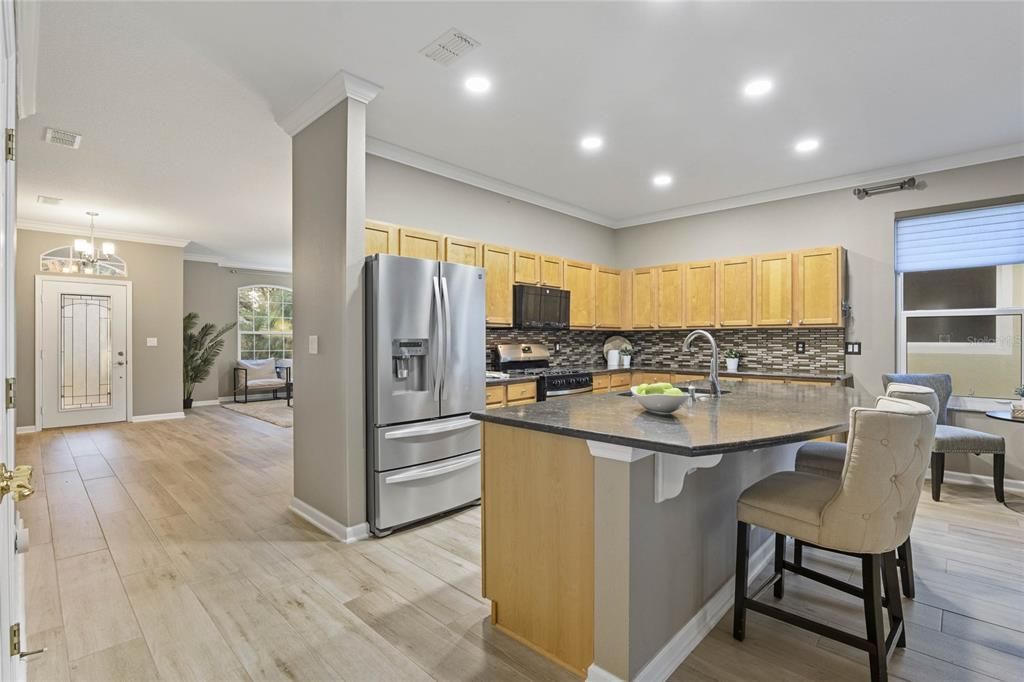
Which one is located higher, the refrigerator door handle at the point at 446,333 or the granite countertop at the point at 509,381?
the refrigerator door handle at the point at 446,333

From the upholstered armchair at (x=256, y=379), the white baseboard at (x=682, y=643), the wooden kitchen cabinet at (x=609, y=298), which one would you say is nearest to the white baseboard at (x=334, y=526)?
the white baseboard at (x=682, y=643)

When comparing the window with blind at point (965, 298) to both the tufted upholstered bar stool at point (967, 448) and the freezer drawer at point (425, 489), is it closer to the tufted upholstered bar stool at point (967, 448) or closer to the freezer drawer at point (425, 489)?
the tufted upholstered bar stool at point (967, 448)

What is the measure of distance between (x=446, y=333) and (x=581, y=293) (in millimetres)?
2712

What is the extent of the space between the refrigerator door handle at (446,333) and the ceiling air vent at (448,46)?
4.32 ft

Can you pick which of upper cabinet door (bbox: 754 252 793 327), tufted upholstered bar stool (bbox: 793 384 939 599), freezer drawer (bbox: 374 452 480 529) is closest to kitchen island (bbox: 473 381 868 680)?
tufted upholstered bar stool (bbox: 793 384 939 599)

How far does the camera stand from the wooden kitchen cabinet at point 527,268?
196 inches

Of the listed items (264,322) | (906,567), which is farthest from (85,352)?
(906,567)

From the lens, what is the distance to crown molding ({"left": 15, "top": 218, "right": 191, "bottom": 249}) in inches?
249

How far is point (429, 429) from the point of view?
331cm

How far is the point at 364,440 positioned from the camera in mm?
3111

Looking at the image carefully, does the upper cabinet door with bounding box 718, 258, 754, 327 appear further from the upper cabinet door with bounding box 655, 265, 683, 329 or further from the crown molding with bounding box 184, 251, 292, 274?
the crown molding with bounding box 184, 251, 292, 274

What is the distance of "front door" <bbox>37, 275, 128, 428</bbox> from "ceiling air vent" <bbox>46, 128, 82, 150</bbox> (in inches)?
148

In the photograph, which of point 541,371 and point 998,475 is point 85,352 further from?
point 998,475

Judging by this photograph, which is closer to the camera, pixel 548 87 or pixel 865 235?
pixel 548 87
